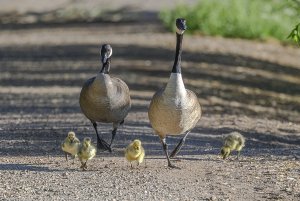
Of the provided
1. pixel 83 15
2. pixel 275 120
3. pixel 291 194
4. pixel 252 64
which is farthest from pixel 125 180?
pixel 83 15

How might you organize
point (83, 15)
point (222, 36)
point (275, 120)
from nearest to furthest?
Result: 1. point (275, 120)
2. point (222, 36)
3. point (83, 15)

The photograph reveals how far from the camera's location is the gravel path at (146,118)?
36.1ft

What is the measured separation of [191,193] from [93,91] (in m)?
3.07

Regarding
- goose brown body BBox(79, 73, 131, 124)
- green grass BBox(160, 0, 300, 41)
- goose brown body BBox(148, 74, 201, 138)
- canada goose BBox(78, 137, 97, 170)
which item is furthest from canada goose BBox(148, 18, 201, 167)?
green grass BBox(160, 0, 300, 41)

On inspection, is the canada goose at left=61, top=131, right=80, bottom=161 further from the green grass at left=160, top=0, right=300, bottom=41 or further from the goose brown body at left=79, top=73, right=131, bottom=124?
the green grass at left=160, top=0, right=300, bottom=41

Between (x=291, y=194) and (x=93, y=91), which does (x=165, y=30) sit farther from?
(x=291, y=194)

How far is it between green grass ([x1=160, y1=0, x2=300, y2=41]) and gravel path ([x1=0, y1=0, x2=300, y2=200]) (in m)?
0.86

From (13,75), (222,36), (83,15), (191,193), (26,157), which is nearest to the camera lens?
(191,193)

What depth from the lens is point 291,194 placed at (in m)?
10.7

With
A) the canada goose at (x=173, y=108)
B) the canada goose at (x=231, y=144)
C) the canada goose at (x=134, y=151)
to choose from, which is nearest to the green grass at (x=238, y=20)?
the canada goose at (x=231, y=144)

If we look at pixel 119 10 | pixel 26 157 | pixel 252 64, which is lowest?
pixel 119 10

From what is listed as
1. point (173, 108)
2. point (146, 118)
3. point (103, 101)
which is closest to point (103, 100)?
point (103, 101)

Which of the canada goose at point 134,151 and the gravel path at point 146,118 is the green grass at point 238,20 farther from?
the canada goose at point 134,151

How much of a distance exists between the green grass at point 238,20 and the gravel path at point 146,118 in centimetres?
86
